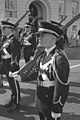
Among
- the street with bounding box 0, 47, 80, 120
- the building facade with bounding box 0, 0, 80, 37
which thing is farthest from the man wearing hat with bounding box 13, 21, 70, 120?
the building facade with bounding box 0, 0, 80, 37

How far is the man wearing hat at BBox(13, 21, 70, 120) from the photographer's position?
276 centimetres

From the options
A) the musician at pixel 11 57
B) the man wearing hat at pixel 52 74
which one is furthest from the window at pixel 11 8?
the man wearing hat at pixel 52 74

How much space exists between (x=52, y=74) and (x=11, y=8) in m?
22.7

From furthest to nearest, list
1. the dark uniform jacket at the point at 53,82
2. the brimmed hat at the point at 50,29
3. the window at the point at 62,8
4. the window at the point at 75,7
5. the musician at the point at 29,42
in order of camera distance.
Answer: the window at the point at 75,7
the window at the point at 62,8
the musician at the point at 29,42
the brimmed hat at the point at 50,29
the dark uniform jacket at the point at 53,82

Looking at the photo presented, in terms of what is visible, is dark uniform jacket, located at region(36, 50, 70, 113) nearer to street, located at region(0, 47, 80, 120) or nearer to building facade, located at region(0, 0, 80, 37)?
street, located at region(0, 47, 80, 120)

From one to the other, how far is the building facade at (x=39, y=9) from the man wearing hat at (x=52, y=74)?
66.7ft

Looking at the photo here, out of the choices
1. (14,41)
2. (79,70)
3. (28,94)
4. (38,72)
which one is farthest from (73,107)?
(79,70)

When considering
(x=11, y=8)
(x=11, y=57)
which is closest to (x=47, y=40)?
(x=11, y=57)

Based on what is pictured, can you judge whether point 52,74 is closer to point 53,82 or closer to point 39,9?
point 53,82

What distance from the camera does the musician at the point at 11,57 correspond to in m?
4.96

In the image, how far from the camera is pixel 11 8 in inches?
973

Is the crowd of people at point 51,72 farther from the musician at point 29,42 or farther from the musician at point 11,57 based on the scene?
the musician at point 29,42

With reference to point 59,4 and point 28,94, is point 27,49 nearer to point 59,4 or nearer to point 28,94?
point 28,94

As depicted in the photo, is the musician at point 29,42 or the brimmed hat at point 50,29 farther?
the musician at point 29,42
